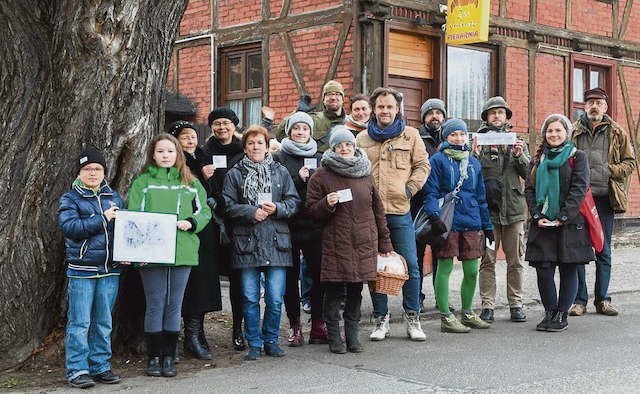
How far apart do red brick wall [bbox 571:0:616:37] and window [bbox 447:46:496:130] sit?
2.09 metres

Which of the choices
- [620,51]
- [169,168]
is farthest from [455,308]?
[620,51]

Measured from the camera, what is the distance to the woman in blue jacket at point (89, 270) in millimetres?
5621

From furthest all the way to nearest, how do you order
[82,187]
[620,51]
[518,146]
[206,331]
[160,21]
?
[620,51], [518,146], [206,331], [160,21], [82,187]

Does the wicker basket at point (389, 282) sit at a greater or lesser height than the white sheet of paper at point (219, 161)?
lesser

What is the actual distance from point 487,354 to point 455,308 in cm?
229

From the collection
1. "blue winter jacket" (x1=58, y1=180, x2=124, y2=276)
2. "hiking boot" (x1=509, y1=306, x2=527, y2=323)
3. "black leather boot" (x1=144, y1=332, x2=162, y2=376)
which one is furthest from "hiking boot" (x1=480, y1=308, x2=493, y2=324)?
"blue winter jacket" (x1=58, y1=180, x2=124, y2=276)

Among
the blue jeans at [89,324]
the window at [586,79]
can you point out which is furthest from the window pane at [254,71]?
the blue jeans at [89,324]

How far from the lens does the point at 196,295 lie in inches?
254

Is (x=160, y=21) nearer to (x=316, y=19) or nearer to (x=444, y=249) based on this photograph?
(x=444, y=249)

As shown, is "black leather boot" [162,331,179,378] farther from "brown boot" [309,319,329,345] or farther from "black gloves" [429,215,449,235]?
"black gloves" [429,215,449,235]

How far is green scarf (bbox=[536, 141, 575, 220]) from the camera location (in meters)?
7.74

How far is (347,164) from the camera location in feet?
21.7

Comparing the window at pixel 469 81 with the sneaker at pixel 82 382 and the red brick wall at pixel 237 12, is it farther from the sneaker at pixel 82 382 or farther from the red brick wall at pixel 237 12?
the sneaker at pixel 82 382

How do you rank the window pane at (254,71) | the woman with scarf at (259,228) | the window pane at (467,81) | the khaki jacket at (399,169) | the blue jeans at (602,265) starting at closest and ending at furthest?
the woman with scarf at (259,228) < the khaki jacket at (399,169) < the blue jeans at (602,265) < the window pane at (467,81) < the window pane at (254,71)
